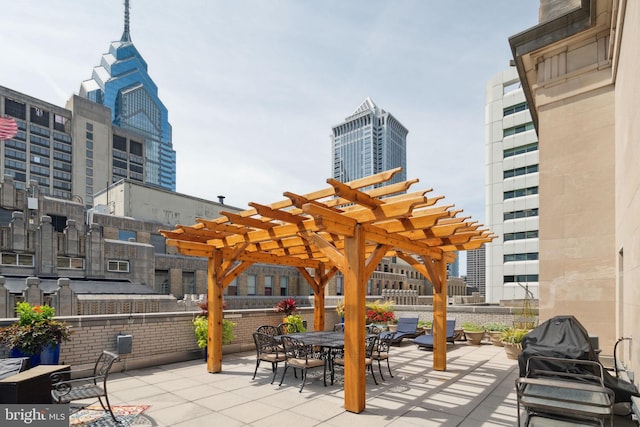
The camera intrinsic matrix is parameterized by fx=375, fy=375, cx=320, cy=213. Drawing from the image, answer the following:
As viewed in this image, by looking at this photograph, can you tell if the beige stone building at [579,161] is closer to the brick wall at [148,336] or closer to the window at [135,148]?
the brick wall at [148,336]

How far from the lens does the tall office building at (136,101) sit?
15950cm

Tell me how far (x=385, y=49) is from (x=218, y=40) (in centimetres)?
451

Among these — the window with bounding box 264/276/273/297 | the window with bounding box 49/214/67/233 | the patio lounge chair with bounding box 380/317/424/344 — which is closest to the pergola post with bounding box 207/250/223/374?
the patio lounge chair with bounding box 380/317/424/344

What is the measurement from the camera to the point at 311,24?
9.65m

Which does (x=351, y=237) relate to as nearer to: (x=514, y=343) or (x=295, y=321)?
(x=295, y=321)

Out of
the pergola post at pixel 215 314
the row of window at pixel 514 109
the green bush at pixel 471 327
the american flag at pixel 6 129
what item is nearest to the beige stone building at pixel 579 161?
the green bush at pixel 471 327

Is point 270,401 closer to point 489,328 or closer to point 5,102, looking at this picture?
point 489,328

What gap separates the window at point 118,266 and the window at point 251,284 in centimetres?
1085

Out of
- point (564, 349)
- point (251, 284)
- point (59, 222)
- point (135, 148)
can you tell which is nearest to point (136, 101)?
point (135, 148)

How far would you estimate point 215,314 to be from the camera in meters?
9.88

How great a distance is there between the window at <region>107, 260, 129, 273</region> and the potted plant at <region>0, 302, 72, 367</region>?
2197 cm

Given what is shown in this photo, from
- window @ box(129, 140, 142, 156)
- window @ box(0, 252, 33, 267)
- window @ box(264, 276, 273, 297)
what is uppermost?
window @ box(129, 140, 142, 156)

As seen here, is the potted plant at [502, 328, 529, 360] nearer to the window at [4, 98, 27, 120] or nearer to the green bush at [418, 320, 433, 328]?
the green bush at [418, 320, 433, 328]

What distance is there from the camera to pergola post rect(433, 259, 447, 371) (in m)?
9.59
